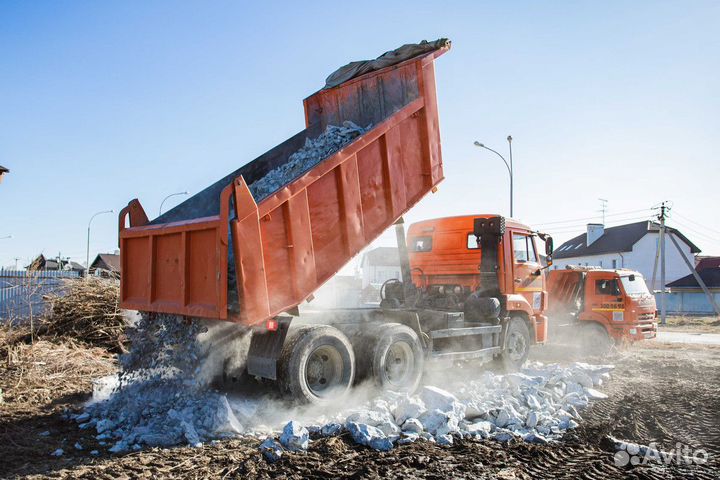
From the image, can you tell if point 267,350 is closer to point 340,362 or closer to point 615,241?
point 340,362

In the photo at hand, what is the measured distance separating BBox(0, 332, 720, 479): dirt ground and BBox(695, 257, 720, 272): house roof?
45.8 m

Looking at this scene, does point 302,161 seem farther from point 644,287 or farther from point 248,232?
point 644,287

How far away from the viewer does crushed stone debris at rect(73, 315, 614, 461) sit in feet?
16.7

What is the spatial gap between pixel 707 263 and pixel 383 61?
162 ft

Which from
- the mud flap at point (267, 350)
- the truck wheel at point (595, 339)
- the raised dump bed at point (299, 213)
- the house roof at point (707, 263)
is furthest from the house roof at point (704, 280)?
the mud flap at point (267, 350)

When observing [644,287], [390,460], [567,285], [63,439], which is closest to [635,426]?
[390,460]

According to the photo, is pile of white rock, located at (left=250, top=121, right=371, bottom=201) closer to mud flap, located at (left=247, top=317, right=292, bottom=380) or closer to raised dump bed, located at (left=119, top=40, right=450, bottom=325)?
raised dump bed, located at (left=119, top=40, right=450, bottom=325)

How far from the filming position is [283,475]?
4234mm

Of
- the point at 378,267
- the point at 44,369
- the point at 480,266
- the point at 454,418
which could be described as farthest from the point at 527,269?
the point at 378,267

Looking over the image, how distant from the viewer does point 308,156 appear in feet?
22.8

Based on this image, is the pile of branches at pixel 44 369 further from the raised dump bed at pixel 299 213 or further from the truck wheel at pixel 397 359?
the truck wheel at pixel 397 359

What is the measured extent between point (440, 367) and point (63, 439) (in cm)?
486

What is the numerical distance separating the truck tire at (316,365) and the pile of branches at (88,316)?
5650mm

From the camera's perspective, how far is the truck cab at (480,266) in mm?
9188
